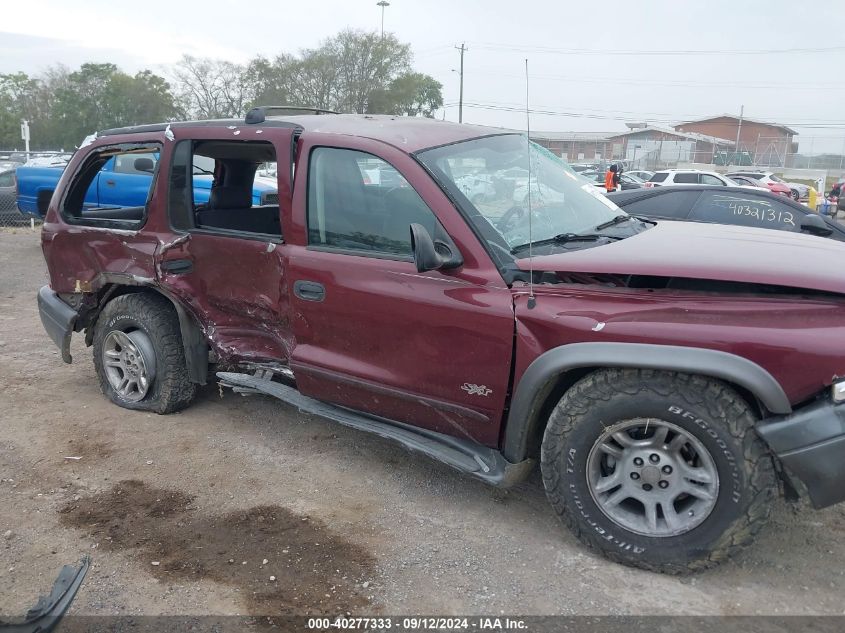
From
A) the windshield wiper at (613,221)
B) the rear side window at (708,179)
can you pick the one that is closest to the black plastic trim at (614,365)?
the windshield wiper at (613,221)

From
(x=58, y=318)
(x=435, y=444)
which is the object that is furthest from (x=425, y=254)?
(x=58, y=318)

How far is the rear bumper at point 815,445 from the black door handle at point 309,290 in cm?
214

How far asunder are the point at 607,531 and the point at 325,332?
5.60 feet

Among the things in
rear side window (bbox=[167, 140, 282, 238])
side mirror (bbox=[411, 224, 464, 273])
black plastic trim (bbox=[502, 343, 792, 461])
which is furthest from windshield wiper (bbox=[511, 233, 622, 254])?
rear side window (bbox=[167, 140, 282, 238])

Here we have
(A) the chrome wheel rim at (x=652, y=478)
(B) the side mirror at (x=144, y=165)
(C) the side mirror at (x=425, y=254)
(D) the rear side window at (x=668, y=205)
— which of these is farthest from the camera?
(D) the rear side window at (x=668, y=205)

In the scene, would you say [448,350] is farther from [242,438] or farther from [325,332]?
[242,438]

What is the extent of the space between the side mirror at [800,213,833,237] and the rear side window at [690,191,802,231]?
0.47 ft

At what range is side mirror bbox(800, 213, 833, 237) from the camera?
640cm

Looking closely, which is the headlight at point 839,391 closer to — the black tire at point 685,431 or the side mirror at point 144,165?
the black tire at point 685,431

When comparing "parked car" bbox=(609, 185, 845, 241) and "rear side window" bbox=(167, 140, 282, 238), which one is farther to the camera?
"parked car" bbox=(609, 185, 845, 241)

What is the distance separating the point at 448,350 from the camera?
324cm

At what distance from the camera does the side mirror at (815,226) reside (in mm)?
6402

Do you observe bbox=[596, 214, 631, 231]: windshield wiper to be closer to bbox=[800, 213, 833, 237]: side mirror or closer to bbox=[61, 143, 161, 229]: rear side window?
bbox=[61, 143, 161, 229]: rear side window

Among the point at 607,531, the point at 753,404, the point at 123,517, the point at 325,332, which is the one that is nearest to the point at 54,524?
the point at 123,517
